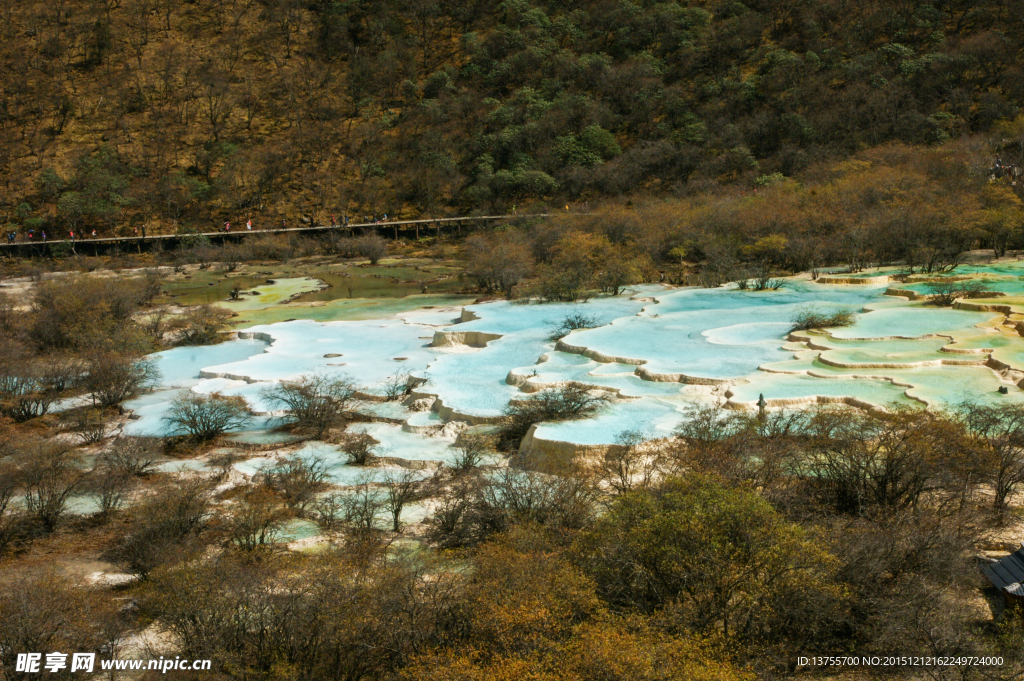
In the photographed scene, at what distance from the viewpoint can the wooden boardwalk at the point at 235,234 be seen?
44375 mm

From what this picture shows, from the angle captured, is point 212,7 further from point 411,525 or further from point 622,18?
point 411,525

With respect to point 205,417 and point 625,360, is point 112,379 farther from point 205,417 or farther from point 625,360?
point 625,360

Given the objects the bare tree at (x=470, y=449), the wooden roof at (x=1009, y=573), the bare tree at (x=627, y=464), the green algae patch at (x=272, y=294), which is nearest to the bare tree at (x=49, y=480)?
the bare tree at (x=470, y=449)

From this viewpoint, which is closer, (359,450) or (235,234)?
(359,450)

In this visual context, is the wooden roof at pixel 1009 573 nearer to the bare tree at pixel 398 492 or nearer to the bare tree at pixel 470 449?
the bare tree at pixel 398 492

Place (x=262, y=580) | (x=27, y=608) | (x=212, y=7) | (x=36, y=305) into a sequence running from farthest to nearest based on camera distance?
(x=212, y=7) → (x=36, y=305) → (x=262, y=580) → (x=27, y=608)

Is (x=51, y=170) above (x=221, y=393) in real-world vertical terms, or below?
above

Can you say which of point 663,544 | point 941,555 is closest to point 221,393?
point 663,544

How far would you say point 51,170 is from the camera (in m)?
51.7

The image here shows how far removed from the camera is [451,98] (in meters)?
60.2

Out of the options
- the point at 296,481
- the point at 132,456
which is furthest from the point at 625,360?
the point at 132,456

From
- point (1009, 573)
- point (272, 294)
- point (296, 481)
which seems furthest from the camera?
point (272, 294)

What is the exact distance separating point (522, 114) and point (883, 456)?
49.1m

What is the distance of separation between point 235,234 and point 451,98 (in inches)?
829
